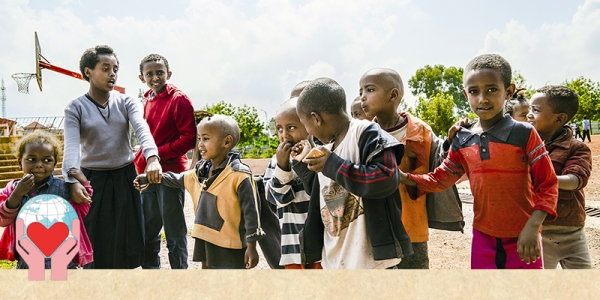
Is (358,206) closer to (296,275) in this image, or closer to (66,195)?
(296,275)

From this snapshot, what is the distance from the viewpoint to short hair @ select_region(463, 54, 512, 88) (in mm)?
1997

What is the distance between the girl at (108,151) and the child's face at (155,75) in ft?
0.96

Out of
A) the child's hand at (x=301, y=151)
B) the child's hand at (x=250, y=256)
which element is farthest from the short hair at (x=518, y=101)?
the child's hand at (x=250, y=256)

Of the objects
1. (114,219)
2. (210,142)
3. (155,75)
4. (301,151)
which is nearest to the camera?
(301,151)

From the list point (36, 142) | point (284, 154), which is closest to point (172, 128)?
point (36, 142)

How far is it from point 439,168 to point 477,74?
434 mm

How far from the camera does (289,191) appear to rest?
7.17 feet

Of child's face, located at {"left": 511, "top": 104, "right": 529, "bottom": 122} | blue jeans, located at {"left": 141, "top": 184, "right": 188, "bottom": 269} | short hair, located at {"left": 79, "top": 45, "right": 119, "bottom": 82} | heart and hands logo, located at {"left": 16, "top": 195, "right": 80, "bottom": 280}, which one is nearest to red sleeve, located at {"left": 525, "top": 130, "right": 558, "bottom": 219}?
child's face, located at {"left": 511, "top": 104, "right": 529, "bottom": 122}

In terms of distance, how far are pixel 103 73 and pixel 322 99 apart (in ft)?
4.87

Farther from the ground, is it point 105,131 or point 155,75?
point 155,75

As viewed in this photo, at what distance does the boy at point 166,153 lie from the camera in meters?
2.94

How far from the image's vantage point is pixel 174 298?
229 cm

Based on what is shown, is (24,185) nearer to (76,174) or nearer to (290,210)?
(76,174)

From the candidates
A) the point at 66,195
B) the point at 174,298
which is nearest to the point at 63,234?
the point at 66,195
